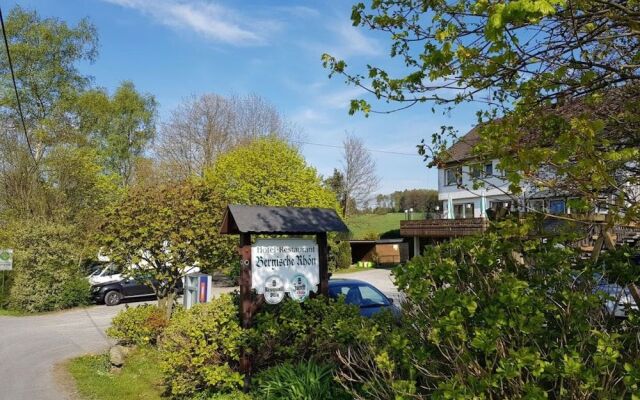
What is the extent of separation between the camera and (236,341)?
6.58 m

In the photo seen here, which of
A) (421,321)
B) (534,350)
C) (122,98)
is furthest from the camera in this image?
(122,98)

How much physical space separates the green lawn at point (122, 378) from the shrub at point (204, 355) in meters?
1.19

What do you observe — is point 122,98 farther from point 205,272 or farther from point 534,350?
point 534,350

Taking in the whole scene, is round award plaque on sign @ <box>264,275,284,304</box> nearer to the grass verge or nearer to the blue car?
the blue car

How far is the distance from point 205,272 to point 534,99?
9.70 meters

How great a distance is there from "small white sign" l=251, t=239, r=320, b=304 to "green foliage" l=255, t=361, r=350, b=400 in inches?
59.2

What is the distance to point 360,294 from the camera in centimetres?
1162

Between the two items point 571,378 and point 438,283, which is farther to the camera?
point 438,283

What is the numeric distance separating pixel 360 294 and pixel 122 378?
16.5 ft

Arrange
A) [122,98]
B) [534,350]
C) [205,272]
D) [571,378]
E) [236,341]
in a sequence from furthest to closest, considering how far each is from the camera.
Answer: [122,98], [205,272], [236,341], [534,350], [571,378]

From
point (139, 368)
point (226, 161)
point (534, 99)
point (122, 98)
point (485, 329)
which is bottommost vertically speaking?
point (139, 368)

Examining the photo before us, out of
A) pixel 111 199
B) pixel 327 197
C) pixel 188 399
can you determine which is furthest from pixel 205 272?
pixel 111 199

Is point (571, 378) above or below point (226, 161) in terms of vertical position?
below

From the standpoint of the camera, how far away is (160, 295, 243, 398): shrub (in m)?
6.44
